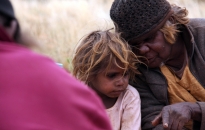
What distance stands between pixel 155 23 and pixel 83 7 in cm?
583

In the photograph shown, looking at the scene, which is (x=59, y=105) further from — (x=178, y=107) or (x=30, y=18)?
(x=30, y=18)

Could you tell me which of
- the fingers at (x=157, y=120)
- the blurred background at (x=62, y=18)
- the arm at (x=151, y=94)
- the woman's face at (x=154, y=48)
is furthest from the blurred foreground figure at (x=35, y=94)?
the blurred background at (x=62, y=18)

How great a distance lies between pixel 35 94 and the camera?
1.48 m

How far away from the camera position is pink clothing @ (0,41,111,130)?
1443 mm

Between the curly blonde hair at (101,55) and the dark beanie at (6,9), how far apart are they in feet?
4.73

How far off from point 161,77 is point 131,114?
39 centimetres

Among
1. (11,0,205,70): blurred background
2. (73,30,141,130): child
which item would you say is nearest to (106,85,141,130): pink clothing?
(73,30,141,130): child

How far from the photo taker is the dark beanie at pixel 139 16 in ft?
10.2

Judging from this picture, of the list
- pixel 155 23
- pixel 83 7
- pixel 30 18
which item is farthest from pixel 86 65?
pixel 83 7

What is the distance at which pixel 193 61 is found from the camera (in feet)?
10.9

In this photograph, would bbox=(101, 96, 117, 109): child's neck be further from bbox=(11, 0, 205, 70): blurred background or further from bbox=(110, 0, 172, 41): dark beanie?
bbox=(11, 0, 205, 70): blurred background

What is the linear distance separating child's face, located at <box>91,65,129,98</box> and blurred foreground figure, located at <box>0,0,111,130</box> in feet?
4.69

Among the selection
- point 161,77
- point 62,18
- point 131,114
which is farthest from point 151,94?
point 62,18

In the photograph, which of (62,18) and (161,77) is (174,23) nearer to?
(161,77)
